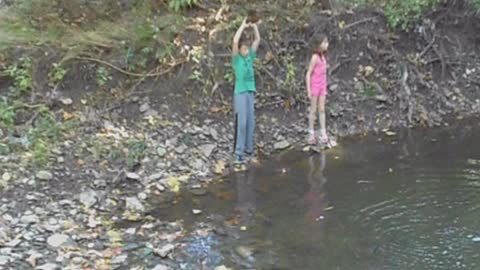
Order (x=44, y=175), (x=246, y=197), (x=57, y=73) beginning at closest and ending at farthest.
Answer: (x=246, y=197)
(x=44, y=175)
(x=57, y=73)

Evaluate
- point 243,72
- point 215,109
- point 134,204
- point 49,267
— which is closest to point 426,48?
point 215,109

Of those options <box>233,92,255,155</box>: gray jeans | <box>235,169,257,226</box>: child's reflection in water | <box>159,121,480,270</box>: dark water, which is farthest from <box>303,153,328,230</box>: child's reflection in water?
<box>233,92,255,155</box>: gray jeans

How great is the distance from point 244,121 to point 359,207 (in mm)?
1983

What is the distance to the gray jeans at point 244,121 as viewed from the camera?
29.3 feet

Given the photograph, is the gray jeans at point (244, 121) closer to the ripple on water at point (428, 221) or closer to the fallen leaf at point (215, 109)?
the fallen leaf at point (215, 109)

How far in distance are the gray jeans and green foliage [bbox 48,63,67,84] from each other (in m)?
2.47

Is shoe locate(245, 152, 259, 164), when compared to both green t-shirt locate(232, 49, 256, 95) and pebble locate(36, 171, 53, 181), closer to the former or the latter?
green t-shirt locate(232, 49, 256, 95)

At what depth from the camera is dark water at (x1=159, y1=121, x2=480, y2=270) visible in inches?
258

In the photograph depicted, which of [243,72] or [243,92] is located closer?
[243,72]

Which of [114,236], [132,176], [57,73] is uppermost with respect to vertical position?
[57,73]

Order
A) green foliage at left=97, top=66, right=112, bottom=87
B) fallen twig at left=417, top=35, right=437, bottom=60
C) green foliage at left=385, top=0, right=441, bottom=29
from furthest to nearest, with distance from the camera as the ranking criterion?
fallen twig at left=417, top=35, right=437, bottom=60, green foliage at left=385, top=0, right=441, bottom=29, green foliage at left=97, top=66, right=112, bottom=87

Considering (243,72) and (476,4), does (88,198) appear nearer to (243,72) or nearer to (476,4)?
(243,72)

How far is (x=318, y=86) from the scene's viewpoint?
9523 mm

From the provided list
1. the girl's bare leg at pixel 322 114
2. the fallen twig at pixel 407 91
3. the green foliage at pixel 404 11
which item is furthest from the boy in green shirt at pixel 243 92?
the green foliage at pixel 404 11
